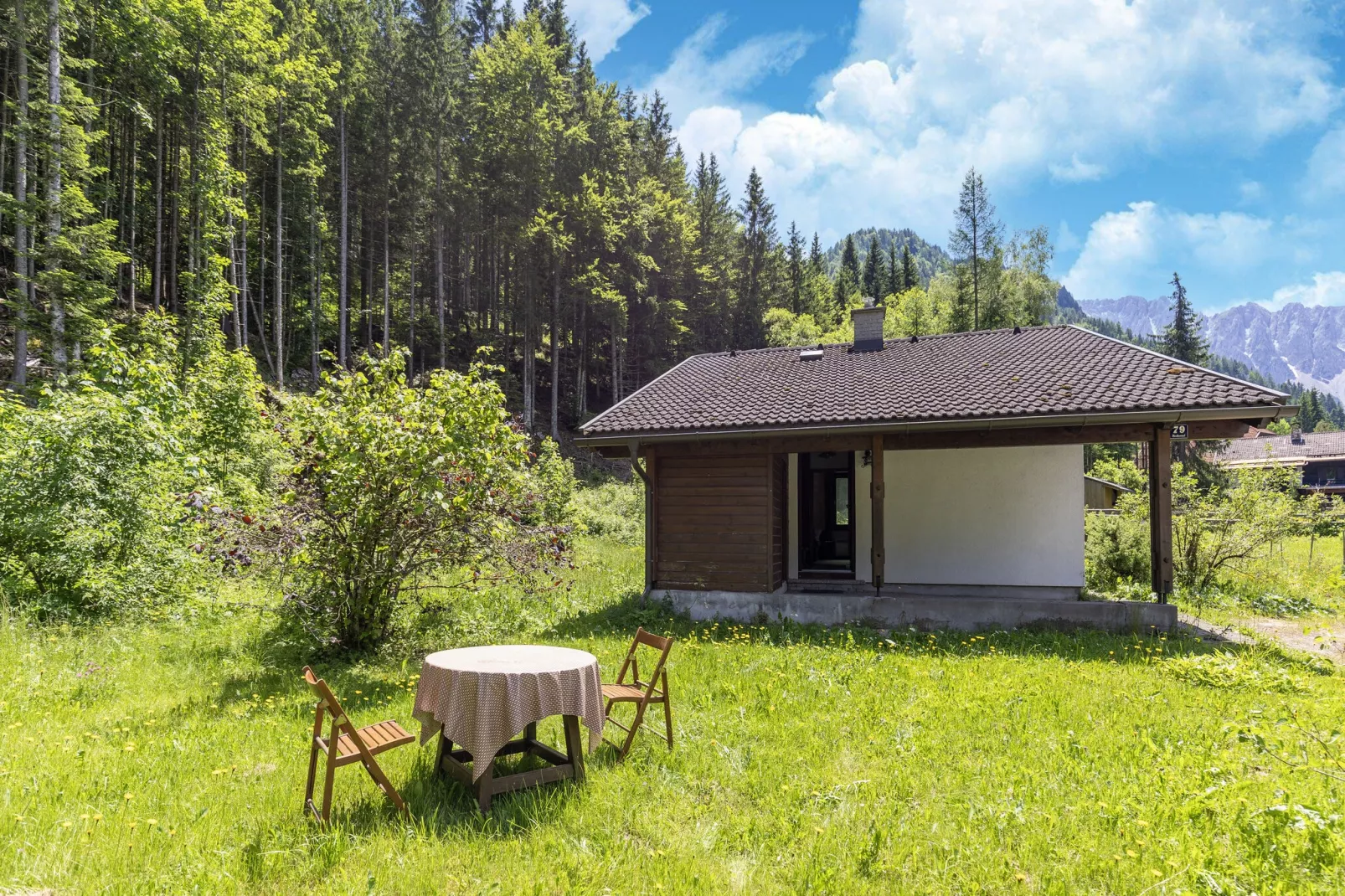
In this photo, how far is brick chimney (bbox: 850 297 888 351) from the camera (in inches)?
527

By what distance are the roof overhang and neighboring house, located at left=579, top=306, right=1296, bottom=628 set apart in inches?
1.2

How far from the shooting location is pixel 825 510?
11719 millimetres

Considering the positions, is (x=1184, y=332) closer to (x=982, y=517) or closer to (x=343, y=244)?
(x=982, y=517)

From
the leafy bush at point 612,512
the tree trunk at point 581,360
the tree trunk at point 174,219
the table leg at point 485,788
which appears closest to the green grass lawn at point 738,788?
the table leg at point 485,788

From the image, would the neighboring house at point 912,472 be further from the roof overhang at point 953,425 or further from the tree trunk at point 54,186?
the tree trunk at point 54,186

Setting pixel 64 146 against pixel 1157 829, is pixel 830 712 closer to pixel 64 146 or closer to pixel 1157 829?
pixel 1157 829

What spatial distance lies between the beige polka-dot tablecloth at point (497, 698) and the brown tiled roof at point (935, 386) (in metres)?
5.77

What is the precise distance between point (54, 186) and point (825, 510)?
59.1 feet

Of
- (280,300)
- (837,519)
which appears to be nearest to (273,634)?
(837,519)

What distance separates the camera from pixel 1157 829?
11.7ft

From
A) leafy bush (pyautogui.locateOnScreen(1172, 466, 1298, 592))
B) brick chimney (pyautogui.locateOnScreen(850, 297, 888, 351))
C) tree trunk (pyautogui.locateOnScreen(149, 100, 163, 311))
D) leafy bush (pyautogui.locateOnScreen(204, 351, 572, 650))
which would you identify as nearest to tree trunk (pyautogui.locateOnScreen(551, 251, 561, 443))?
tree trunk (pyautogui.locateOnScreen(149, 100, 163, 311))

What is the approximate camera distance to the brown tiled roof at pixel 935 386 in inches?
333

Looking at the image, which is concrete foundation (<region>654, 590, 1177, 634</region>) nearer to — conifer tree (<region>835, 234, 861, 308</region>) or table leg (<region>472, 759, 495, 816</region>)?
table leg (<region>472, 759, 495, 816</region>)

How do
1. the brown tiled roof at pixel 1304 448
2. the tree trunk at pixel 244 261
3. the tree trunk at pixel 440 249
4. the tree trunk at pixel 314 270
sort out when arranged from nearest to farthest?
1. the tree trunk at pixel 244 261
2. the tree trunk at pixel 314 270
3. the tree trunk at pixel 440 249
4. the brown tiled roof at pixel 1304 448
